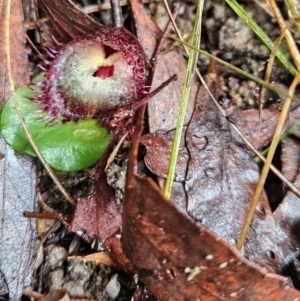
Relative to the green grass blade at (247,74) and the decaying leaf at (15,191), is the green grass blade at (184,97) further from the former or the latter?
the decaying leaf at (15,191)

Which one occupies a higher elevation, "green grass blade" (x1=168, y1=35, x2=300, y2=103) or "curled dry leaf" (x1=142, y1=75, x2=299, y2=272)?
"green grass blade" (x1=168, y1=35, x2=300, y2=103)

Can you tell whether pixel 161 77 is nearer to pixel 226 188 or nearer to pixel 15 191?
pixel 226 188

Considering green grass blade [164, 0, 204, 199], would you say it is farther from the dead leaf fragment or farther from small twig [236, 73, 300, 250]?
the dead leaf fragment

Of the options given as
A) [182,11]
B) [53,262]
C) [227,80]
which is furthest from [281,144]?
[53,262]

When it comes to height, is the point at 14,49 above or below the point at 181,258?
above

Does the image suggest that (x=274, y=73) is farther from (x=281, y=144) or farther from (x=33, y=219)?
(x=33, y=219)

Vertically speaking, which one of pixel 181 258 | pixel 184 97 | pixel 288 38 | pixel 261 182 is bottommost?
pixel 181 258

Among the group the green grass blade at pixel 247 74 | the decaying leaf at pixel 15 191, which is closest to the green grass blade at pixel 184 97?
the green grass blade at pixel 247 74

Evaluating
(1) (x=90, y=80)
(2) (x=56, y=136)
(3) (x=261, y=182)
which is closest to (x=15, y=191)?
(2) (x=56, y=136)

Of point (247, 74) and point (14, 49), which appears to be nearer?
point (247, 74)

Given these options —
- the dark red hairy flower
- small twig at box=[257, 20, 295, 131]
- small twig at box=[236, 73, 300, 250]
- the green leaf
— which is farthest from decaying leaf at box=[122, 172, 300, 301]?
small twig at box=[257, 20, 295, 131]
